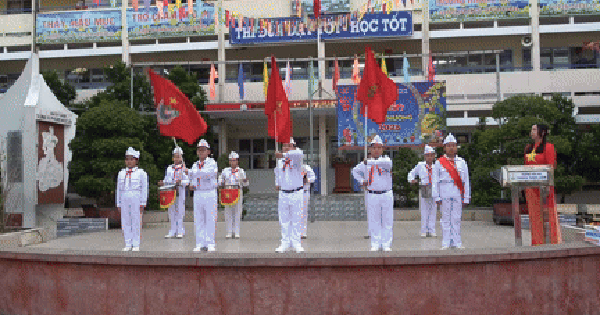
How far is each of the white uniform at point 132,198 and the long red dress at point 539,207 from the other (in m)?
5.79

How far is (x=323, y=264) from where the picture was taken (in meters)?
5.73

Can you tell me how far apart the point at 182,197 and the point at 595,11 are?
19.7m

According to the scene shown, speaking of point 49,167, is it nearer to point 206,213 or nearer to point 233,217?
point 233,217

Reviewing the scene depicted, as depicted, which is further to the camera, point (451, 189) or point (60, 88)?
point (60, 88)

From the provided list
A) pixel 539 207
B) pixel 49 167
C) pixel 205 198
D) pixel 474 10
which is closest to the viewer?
pixel 539 207

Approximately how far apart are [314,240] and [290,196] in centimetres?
303

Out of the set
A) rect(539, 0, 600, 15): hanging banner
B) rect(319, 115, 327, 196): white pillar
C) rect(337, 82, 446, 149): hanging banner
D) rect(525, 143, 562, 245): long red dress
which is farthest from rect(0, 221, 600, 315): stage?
rect(539, 0, 600, 15): hanging banner

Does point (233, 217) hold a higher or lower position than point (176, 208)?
lower

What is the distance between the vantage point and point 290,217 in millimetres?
9195

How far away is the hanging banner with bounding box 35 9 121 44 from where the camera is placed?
27.6 m

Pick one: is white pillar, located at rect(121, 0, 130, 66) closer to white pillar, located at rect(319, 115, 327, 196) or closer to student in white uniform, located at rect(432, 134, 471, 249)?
white pillar, located at rect(319, 115, 327, 196)

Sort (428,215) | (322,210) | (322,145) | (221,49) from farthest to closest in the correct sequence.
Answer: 1. (221,49)
2. (322,145)
3. (322,210)
4. (428,215)

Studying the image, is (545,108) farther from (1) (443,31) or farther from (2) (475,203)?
(1) (443,31)

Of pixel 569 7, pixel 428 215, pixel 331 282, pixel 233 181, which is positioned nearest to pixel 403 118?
pixel 428 215
